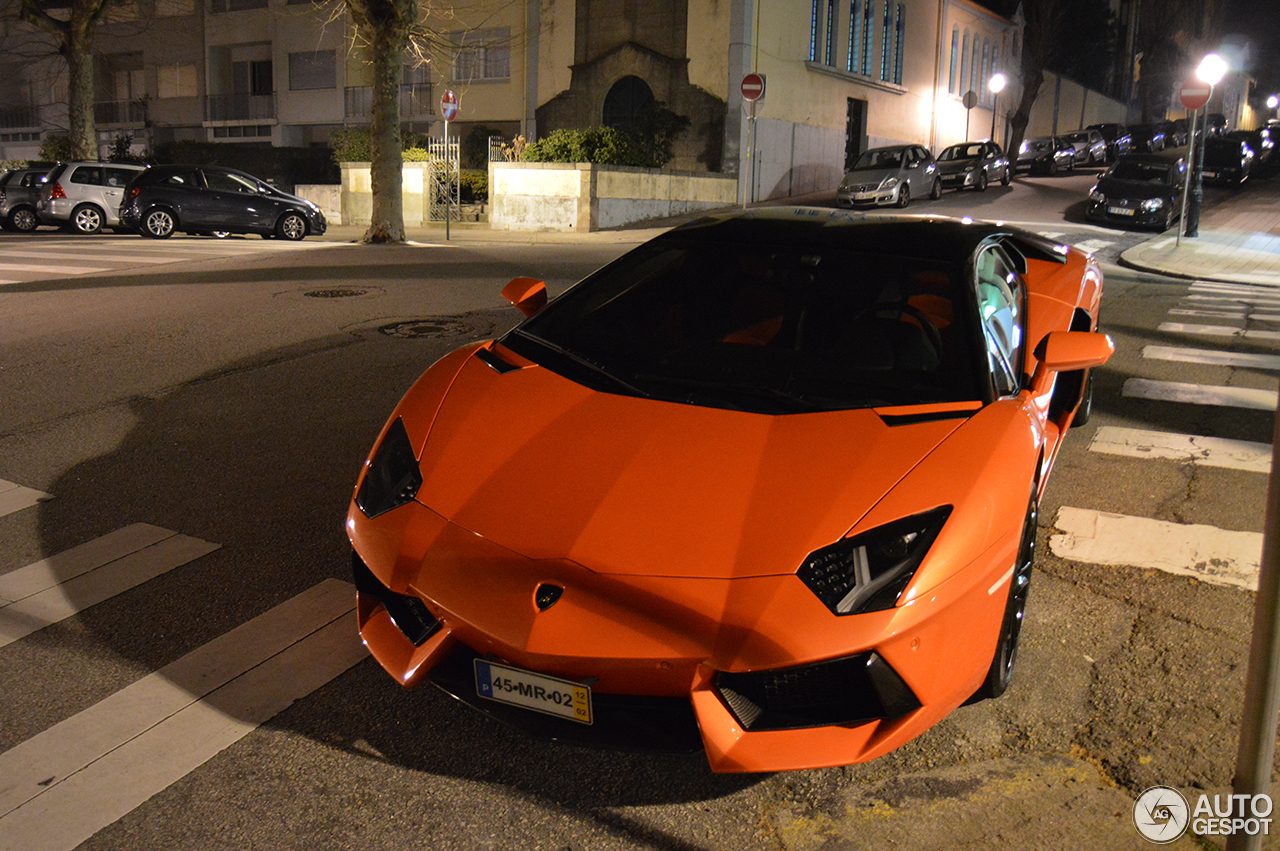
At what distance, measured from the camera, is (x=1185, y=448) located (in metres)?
6.06

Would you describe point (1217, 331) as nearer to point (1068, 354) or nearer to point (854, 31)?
point (1068, 354)

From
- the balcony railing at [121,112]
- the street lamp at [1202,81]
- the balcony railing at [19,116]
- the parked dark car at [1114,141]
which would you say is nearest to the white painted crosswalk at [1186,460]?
the street lamp at [1202,81]

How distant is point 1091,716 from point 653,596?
62.3 inches

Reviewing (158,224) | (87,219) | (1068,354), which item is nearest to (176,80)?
(87,219)

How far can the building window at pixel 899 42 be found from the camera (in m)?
40.0

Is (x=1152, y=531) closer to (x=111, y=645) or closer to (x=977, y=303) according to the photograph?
(x=977, y=303)

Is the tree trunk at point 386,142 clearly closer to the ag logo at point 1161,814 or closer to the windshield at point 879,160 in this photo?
the windshield at point 879,160

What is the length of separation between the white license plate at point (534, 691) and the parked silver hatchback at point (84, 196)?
23.0 metres

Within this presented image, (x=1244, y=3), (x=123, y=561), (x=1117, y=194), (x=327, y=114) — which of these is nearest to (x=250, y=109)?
(x=327, y=114)

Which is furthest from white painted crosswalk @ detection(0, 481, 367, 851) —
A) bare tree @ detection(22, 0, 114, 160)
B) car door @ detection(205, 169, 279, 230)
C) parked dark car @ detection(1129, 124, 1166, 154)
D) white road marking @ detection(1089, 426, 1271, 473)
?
parked dark car @ detection(1129, 124, 1166, 154)

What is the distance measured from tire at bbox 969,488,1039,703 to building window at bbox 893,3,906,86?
4095cm

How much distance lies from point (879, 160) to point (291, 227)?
15719 millimetres

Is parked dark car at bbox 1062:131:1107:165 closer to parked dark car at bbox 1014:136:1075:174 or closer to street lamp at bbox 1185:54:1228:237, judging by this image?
parked dark car at bbox 1014:136:1075:174

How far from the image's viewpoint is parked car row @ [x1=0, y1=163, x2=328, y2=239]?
20.7 m
